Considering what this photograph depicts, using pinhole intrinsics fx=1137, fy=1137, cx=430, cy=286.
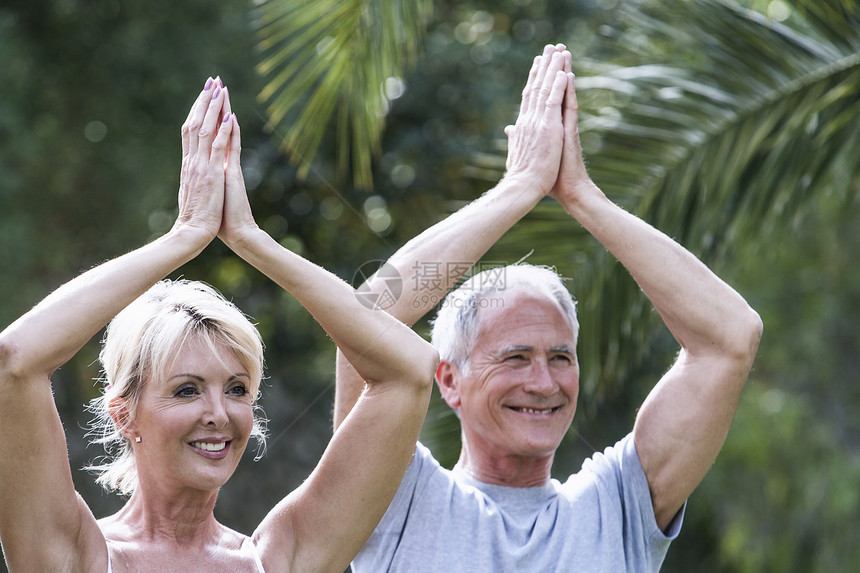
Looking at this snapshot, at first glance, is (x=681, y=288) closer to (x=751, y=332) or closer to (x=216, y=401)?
(x=751, y=332)

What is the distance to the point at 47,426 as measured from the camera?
7.13 feet

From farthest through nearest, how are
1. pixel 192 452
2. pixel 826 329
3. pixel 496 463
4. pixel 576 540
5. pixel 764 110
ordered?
pixel 826 329 → pixel 764 110 → pixel 496 463 → pixel 576 540 → pixel 192 452

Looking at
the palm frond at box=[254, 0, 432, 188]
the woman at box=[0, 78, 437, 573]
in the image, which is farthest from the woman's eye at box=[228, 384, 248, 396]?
the palm frond at box=[254, 0, 432, 188]

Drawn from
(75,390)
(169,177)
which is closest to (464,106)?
(169,177)

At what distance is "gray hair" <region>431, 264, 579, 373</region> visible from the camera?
300 centimetres

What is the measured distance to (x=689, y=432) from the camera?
279 centimetres

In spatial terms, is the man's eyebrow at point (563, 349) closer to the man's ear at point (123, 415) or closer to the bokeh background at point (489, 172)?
the man's ear at point (123, 415)

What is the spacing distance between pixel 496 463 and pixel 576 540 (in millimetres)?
311

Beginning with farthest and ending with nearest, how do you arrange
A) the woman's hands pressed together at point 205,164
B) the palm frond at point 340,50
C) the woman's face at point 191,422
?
the palm frond at point 340,50 → the woman's hands pressed together at point 205,164 → the woman's face at point 191,422

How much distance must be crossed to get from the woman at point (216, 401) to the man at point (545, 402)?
0.84 feet

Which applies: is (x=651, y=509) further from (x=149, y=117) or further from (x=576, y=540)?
(x=149, y=117)

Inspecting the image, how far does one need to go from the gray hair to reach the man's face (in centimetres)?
2

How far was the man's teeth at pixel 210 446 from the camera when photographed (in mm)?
2436

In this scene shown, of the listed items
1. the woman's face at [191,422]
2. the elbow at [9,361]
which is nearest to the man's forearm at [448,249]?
the woman's face at [191,422]
